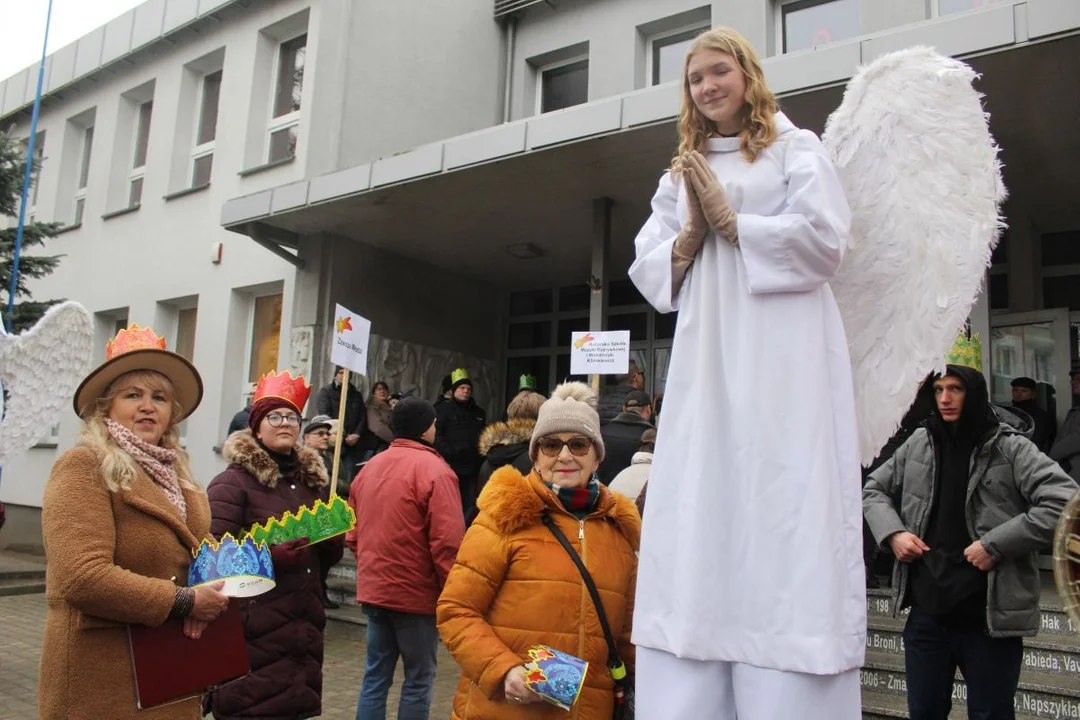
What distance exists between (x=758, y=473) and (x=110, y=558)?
1.88 meters

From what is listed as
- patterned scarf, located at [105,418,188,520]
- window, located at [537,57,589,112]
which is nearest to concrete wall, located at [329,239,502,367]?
window, located at [537,57,589,112]

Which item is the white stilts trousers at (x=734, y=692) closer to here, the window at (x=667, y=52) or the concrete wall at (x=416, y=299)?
the concrete wall at (x=416, y=299)

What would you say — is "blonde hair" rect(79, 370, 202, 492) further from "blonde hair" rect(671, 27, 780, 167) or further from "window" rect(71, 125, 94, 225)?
"window" rect(71, 125, 94, 225)

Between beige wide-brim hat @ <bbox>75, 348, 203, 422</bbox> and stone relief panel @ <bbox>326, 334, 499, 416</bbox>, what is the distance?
7940mm

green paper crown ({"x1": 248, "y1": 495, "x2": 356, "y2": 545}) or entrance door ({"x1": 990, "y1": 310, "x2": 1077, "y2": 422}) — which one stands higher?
entrance door ({"x1": 990, "y1": 310, "x2": 1077, "y2": 422})

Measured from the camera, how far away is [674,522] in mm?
1718

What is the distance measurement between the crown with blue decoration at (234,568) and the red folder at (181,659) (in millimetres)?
156

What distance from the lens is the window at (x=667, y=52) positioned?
11594 mm

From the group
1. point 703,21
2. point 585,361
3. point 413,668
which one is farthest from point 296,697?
point 703,21

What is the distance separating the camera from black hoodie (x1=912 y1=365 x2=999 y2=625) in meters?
3.30

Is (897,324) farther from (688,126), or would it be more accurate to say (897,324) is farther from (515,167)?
(515,167)

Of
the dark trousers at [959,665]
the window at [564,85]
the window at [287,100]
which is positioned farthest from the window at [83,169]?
the dark trousers at [959,665]

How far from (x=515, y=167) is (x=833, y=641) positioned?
7.37 meters

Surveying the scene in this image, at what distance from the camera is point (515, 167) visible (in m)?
8.50
